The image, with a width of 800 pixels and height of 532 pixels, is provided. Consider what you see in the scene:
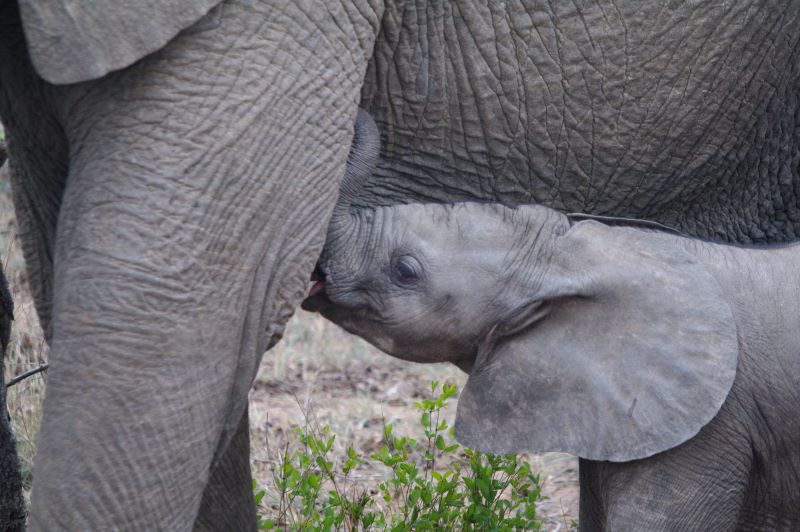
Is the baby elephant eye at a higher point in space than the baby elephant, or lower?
higher

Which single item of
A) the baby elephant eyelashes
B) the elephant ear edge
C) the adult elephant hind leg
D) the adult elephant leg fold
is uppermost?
the elephant ear edge

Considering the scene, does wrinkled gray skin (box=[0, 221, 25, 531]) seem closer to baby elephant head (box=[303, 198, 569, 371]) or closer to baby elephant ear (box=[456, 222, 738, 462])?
baby elephant head (box=[303, 198, 569, 371])

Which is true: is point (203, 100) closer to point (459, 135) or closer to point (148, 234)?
point (148, 234)

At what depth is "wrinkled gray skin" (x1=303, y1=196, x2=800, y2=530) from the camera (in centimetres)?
313

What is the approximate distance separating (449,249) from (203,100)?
734mm

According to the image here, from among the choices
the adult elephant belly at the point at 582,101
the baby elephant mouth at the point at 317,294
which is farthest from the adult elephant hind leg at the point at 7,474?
the adult elephant belly at the point at 582,101

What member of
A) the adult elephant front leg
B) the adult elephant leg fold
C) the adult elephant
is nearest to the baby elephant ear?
the adult elephant

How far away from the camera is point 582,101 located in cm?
332

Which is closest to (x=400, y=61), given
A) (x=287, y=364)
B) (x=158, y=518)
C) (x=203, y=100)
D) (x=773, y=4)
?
(x=203, y=100)

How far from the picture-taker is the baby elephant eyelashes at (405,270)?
3.10m

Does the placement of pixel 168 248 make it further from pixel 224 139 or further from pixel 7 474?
pixel 7 474

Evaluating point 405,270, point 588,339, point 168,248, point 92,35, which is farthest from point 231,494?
point 92,35

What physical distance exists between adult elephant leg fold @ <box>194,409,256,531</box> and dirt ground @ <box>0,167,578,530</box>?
639 mm

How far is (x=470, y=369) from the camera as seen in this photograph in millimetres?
3268
